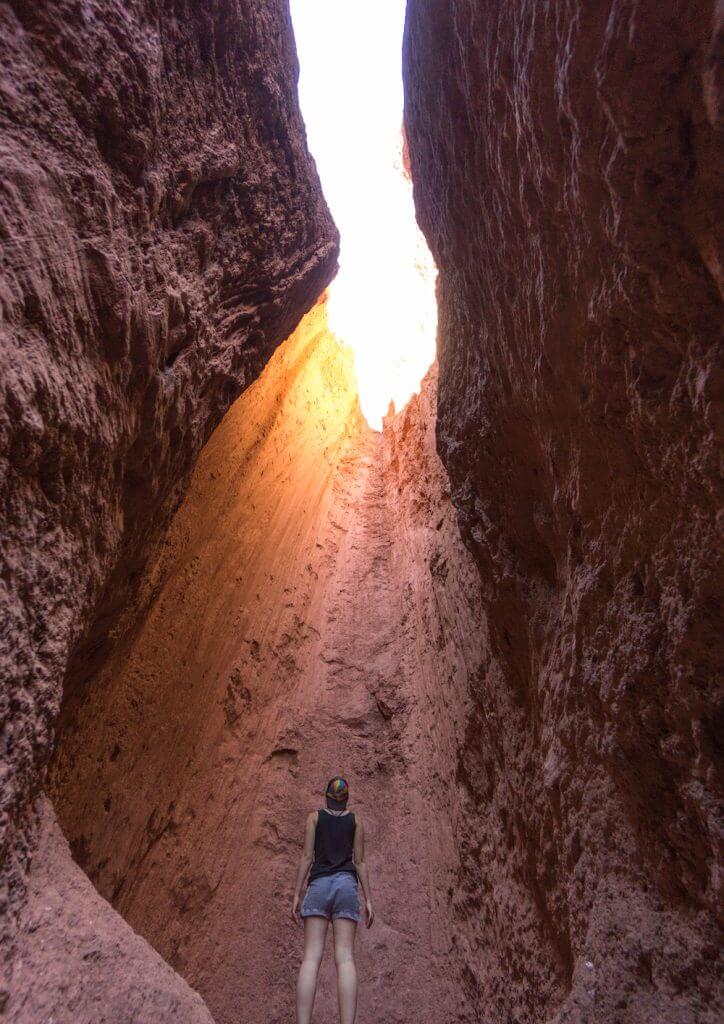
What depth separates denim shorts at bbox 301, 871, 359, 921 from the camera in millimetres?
4004

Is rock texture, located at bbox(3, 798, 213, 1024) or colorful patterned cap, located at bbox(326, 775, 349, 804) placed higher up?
rock texture, located at bbox(3, 798, 213, 1024)

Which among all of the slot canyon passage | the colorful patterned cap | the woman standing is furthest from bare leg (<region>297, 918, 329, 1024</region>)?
the slot canyon passage

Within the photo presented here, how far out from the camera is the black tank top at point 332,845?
4.25 meters

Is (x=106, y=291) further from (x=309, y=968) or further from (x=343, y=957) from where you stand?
(x=343, y=957)

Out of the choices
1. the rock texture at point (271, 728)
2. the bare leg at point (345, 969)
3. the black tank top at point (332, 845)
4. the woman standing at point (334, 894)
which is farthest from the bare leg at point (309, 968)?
the rock texture at point (271, 728)

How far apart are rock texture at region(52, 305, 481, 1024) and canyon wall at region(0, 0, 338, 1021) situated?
3.83ft

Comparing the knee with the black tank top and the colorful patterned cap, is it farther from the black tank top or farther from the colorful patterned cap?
the colorful patterned cap

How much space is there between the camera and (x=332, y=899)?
4.06 meters

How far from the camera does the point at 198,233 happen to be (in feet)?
13.2

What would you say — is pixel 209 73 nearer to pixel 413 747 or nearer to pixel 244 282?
pixel 244 282

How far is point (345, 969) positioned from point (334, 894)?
16.0 inches

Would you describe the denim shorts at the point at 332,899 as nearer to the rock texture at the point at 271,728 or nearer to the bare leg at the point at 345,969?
the bare leg at the point at 345,969

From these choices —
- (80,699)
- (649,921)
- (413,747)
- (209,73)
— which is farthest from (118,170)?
(413,747)

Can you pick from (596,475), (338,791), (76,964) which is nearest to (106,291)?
Result: (596,475)
